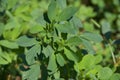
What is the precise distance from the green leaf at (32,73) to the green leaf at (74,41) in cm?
22

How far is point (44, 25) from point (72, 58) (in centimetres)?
22

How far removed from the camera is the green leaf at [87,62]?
1892mm

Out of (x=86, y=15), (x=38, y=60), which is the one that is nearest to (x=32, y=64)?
(x=38, y=60)

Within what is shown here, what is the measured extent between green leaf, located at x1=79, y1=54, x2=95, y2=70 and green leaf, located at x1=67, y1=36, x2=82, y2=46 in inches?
3.8

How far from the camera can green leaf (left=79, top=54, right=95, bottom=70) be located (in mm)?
1892

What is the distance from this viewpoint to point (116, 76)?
1821 mm

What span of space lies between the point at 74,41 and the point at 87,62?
0.14 metres

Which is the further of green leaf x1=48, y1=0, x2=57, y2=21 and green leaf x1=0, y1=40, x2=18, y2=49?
green leaf x1=0, y1=40, x2=18, y2=49

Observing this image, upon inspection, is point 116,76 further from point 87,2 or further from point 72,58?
point 87,2

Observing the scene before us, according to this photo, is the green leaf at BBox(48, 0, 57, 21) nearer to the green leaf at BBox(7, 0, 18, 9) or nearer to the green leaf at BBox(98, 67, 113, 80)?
the green leaf at BBox(98, 67, 113, 80)

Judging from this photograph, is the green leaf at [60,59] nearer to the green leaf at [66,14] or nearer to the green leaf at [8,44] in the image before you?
the green leaf at [66,14]

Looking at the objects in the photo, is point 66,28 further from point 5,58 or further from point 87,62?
point 5,58

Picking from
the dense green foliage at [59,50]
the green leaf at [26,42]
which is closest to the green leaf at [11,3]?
the dense green foliage at [59,50]

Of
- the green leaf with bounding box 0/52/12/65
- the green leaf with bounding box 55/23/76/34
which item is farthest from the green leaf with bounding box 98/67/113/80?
the green leaf with bounding box 0/52/12/65
